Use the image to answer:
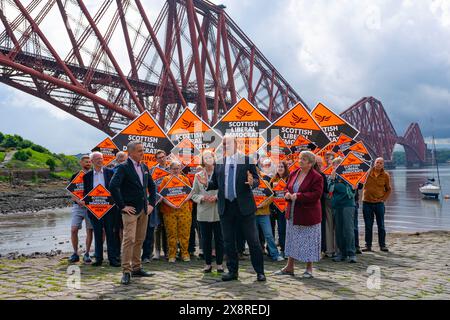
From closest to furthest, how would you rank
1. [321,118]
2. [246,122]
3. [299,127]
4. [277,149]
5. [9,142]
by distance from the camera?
[277,149], [299,127], [246,122], [321,118], [9,142]

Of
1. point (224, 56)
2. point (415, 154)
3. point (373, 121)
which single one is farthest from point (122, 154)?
point (415, 154)

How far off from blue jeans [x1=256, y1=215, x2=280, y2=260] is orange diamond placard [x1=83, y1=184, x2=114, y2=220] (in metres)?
2.36

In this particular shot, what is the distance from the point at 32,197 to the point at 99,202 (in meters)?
24.7

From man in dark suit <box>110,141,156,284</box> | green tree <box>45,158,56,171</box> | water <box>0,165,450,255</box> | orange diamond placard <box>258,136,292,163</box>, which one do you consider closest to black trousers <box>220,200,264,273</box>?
man in dark suit <box>110,141,156,284</box>

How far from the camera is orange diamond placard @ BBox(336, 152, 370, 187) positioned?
725 cm

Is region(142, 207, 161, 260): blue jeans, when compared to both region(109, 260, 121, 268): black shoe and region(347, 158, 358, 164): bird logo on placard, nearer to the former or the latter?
region(109, 260, 121, 268): black shoe

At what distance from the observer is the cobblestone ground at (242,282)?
4.59 metres

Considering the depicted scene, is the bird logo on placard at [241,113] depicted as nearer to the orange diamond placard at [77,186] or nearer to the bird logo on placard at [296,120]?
the bird logo on placard at [296,120]

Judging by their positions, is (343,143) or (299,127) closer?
(299,127)

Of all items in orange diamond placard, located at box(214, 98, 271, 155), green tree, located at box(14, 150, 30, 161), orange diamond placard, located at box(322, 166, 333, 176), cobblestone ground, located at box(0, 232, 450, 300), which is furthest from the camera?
green tree, located at box(14, 150, 30, 161)

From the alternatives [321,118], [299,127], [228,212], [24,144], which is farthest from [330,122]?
[24,144]

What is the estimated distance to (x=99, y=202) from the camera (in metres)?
6.54

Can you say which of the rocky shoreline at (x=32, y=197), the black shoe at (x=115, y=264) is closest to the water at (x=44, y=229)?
the rocky shoreline at (x=32, y=197)

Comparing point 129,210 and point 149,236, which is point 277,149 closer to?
point 149,236
